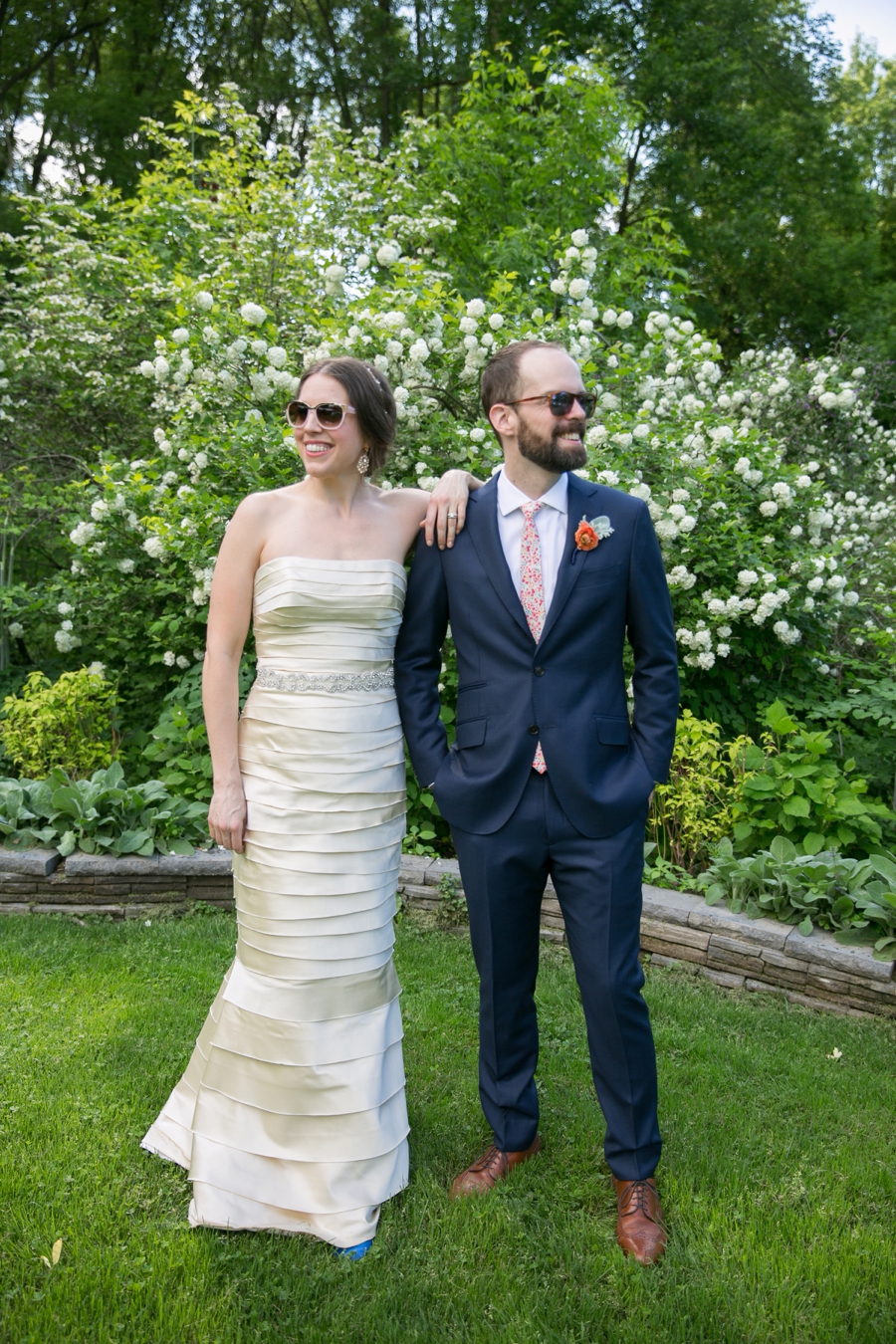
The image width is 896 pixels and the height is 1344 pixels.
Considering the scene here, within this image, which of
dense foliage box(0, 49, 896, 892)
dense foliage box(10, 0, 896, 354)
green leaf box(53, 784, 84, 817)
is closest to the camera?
green leaf box(53, 784, 84, 817)

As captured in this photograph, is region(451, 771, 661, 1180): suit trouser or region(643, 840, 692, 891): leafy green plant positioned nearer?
region(451, 771, 661, 1180): suit trouser

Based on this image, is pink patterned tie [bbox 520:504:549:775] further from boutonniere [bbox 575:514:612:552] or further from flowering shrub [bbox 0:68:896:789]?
flowering shrub [bbox 0:68:896:789]

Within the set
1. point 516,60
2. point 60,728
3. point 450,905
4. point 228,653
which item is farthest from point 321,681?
point 516,60

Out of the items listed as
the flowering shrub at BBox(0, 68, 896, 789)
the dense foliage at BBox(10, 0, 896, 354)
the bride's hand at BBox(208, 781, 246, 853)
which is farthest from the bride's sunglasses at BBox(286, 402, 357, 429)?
the dense foliage at BBox(10, 0, 896, 354)

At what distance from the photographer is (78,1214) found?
101 inches

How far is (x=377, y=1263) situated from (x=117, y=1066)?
1.27 m

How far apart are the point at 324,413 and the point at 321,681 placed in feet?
2.38

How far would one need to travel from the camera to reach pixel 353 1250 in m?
2.51

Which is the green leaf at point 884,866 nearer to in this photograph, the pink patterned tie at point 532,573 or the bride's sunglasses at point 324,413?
the pink patterned tie at point 532,573

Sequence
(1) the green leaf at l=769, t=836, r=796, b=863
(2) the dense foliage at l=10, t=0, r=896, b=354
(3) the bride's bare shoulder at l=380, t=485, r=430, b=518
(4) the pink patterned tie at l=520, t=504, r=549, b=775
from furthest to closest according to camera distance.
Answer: (2) the dense foliage at l=10, t=0, r=896, b=354, (1) the green leaf at l=769, t=836, r=796, b=863, (3) the bride's bare shoulder at l=380, t=485, r=430, b=518, (4) the pink patterned tie at l=520, t=504, r=549, b=775

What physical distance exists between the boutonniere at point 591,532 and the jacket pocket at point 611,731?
438 millimetres

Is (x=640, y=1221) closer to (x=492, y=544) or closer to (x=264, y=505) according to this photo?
(x=492, y=544)

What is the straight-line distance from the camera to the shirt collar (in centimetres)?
265

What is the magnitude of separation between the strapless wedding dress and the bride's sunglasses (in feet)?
1.24
